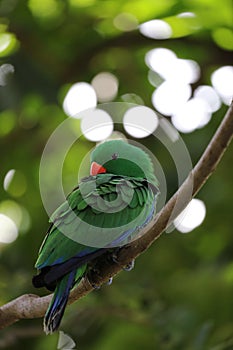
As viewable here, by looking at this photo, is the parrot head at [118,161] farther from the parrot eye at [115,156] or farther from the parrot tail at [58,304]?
the parrot tail at [58,304]

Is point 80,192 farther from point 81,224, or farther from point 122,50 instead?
point 122,50

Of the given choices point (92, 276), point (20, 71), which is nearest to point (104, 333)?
point (20, 71)

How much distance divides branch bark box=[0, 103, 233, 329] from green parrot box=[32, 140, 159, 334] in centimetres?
7

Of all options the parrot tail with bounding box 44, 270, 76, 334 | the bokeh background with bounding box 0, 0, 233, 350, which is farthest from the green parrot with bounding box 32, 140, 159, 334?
the bokeh background with bounding box 0, 0, 233, 350

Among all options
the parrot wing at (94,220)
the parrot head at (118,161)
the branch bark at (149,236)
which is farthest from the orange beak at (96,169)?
the branch bark at (149,236)

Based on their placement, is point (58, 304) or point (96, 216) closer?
point (58, 304)

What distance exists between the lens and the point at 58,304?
2982mm

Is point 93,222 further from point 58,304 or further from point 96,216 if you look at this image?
point 58,304

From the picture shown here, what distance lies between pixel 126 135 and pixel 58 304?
249cm

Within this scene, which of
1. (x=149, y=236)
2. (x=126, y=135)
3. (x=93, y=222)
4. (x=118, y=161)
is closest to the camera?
(x=149, y=236)

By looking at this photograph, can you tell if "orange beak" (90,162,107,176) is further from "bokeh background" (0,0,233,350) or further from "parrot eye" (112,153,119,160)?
"bokeh background" (0,0,233,350)

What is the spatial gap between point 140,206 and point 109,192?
0.14m

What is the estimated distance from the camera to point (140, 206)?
3.20 meters

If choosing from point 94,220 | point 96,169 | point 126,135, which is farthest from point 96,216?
point 126,135
